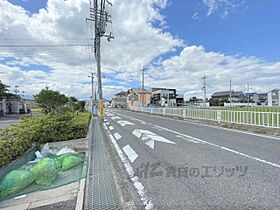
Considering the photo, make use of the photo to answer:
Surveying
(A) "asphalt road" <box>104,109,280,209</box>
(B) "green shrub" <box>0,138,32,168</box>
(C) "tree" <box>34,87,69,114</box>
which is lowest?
(A) "asphalt road" <box>104,109,280,209</box>

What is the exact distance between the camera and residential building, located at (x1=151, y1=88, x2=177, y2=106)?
76500 millimetres

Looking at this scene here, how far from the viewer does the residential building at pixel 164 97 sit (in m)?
76.5

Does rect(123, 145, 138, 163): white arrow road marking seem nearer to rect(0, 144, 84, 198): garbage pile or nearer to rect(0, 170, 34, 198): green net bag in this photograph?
rect(0, 144, 84, 198): garbage pile

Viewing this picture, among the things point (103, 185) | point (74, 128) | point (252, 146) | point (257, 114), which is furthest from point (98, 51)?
point (103, 185)

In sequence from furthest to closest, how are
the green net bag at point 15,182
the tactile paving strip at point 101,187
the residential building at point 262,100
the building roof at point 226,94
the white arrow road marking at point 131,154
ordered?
the building roof at point 226,94 → the residential building at point 262,100 → the white arrow road marking at point 131,154 → the green net bag at point 15,182 → the tactile paving strip at point 101,187

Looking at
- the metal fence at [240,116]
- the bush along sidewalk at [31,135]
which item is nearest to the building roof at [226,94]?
A: the metal fence at [240,116]

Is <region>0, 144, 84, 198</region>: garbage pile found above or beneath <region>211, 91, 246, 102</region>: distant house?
beneath

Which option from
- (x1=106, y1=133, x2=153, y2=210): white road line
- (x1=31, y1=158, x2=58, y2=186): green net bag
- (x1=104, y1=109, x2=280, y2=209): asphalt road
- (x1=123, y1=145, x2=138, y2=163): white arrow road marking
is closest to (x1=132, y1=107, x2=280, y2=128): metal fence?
(x1=104, y1=109, x2=280, y2=209): asphalt road

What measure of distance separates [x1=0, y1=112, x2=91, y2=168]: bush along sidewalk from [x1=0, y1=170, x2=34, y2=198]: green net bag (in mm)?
615

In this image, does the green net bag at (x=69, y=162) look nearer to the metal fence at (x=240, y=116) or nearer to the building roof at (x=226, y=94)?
the metal fence at (x=240, y=116)

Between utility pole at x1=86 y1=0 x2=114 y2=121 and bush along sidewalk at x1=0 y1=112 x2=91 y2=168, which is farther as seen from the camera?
utility pole at x1=86 y1=0 x2=114 y2=121

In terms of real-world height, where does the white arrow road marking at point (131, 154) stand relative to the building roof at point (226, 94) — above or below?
below

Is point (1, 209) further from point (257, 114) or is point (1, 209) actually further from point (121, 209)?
point (257, 114)

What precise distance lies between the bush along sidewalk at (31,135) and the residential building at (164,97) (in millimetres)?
65250
